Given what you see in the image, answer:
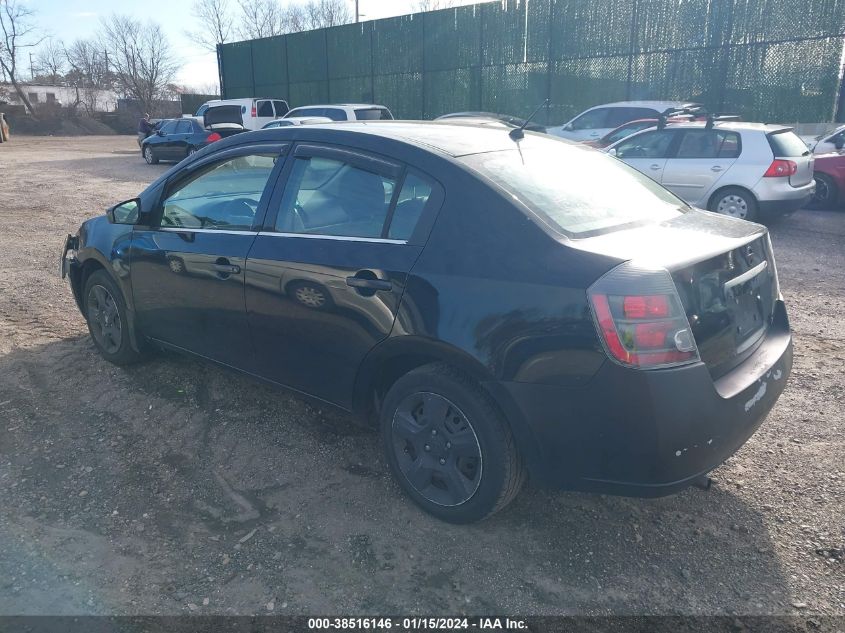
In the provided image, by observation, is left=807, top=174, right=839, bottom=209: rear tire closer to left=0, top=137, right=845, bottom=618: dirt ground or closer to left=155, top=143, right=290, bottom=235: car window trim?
left=0, top=137, right=845, bottom=618: dirt ground

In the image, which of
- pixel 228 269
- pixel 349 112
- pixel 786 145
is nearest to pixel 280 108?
pixel 349 112

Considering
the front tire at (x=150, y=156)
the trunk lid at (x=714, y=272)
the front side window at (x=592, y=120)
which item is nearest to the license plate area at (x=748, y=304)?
the trunk lid at (x=714, y=272)

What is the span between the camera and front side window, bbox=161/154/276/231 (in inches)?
148

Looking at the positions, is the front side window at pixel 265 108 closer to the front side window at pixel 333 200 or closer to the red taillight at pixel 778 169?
the red taillight at pixel 778 169

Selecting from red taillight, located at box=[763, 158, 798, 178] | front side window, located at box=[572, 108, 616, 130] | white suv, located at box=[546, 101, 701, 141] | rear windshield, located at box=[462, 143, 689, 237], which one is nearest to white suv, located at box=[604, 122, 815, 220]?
red taillight, located at box=[763, 158, 798, 178]

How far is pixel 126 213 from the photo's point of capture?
4613 millimetres

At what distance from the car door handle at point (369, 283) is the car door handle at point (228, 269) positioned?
82 cm

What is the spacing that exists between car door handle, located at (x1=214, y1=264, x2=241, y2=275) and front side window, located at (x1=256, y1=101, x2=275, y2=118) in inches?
879

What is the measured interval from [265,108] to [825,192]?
19.0 m

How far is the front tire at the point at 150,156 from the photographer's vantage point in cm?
2339

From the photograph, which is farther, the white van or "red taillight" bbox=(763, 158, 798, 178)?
the white van

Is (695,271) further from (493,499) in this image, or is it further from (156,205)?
(156,205)

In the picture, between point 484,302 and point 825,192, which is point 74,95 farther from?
point 484,302

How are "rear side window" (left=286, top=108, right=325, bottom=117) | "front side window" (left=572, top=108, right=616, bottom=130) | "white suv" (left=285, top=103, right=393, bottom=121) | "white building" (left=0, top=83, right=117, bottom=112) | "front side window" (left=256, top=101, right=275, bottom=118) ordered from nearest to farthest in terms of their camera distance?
"front side window" (left=572, top=108, right=616, bottom=130) → "white suv" (left=285, top=103, right=393, bottom=121) → "rear side window" (left=286, top=108, right=325, bottom=117) → "front side window" (left=256, top=101, right=275, bottom=118) → "white building" (left=0, top=83, right=117, bottom=112)
